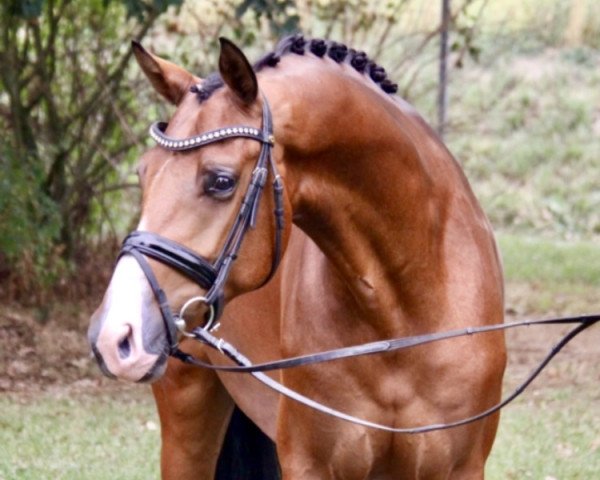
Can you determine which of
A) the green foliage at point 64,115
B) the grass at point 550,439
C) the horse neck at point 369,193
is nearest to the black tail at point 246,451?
the horse neck at point 369,193

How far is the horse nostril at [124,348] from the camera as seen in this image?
3070mm

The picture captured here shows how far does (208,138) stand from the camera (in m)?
3.20

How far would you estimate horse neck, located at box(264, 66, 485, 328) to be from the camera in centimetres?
347

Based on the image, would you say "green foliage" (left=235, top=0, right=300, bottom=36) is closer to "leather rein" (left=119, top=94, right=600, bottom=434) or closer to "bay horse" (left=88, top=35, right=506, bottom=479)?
"bay horse" (left=88, top=35, right=506, bottom=479)

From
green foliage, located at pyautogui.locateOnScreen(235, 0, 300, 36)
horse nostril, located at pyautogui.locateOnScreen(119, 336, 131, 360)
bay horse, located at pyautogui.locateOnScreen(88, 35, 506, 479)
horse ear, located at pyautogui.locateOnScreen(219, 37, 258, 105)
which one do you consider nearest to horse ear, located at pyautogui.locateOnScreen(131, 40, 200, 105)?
bay horse, located at pyautogui.locateOnScreen(88, 35, 506, 479)

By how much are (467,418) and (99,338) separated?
4.11 ft

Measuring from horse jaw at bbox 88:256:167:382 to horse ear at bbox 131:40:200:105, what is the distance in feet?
1.91

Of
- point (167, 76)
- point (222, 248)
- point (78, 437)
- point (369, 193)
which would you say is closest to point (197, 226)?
point (222, 248)

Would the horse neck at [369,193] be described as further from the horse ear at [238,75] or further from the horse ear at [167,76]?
the horse ear at [167,76]

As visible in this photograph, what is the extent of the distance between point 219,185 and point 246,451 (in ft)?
6.98

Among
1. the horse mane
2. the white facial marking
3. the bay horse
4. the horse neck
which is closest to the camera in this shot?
the white facial marking

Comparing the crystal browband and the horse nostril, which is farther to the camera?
the crystal browband

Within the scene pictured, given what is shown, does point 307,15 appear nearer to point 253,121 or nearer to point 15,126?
point 15,126

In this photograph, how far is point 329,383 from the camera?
3842mm
